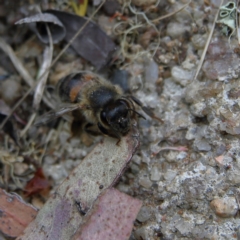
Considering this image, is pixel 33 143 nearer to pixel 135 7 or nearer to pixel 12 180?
pixel 12 180

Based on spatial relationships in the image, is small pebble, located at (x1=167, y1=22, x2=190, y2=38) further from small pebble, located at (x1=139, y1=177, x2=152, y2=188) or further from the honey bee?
small pebble, located at (x1=139, y1=177, x2=152, y2=188)

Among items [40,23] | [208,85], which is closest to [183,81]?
[208,85]

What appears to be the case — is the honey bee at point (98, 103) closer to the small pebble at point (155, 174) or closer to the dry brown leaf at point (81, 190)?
the dry brown leaf at point (81, 190)

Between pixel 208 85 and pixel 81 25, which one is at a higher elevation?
pixel 81 25

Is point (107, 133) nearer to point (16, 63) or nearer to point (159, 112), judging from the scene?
point (159, 112)

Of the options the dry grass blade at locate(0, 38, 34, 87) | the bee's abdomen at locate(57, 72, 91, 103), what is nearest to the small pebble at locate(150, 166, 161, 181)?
the bee's abdomen at locate(57, 72, 91, 103)

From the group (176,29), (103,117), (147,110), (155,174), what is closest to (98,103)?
(103,117)
